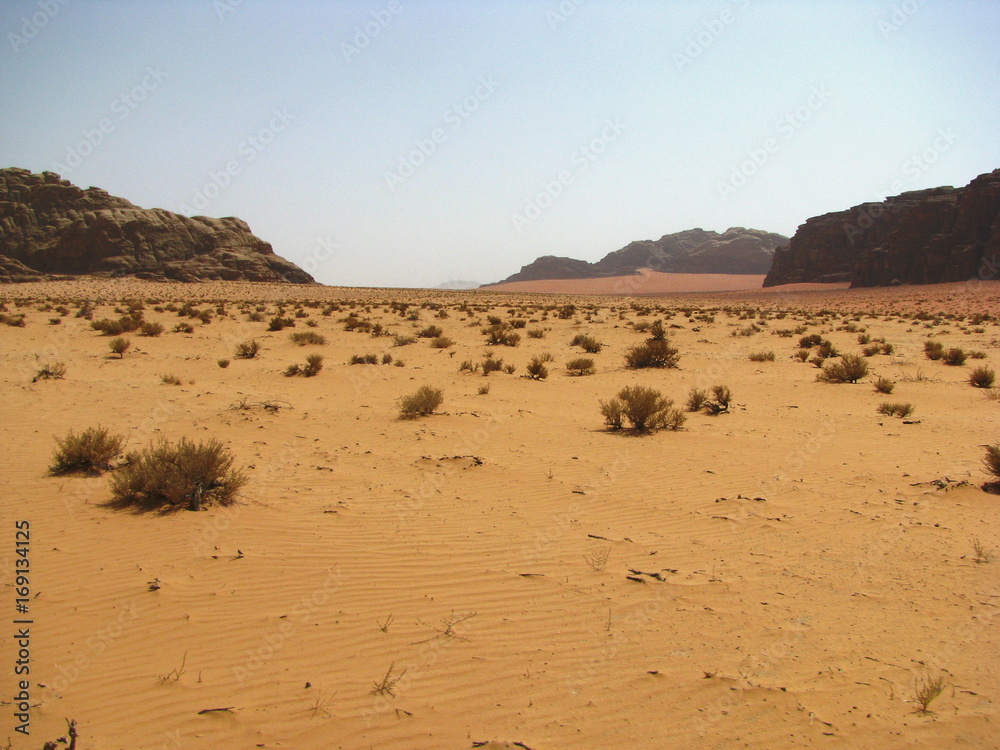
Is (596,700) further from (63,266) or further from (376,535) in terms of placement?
(63,266)

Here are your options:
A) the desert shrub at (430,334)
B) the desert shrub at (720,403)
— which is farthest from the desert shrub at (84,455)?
the desert shrub at (430,334)

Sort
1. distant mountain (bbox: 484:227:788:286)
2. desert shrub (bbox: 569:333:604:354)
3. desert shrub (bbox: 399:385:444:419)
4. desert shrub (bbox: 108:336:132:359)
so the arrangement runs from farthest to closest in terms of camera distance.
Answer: distant mountain (bbox: 484:227:788:286) → desert shrub (bbox: 569:333:604:354) → desert shrub (bbox: 108:336:132:359) → desert shrub (bbox: 399:385:444:419)

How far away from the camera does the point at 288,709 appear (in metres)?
3.35

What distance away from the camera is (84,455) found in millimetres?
A: 7332

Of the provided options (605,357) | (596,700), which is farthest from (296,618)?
(605,357)

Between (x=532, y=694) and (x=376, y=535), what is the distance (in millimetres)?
2699

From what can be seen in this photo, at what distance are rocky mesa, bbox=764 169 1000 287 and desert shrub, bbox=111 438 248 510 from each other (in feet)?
256

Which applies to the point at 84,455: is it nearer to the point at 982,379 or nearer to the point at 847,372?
the point at 847,372

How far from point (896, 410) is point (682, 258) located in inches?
6484

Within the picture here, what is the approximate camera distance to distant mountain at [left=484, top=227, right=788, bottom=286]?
155 metres

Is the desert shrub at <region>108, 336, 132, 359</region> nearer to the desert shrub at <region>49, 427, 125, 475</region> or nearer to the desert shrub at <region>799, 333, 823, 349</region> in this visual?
the desert shrub at <region>49, 427, 125, 475</region>

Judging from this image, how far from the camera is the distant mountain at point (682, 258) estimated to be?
15475 centimetres

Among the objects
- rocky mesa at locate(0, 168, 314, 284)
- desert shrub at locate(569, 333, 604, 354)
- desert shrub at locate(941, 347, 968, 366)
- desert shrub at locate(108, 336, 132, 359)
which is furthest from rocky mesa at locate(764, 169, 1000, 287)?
desert shrub at locate(108, 336, 132, 359)

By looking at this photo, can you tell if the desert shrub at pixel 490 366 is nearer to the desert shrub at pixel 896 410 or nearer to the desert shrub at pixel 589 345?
the desert shrub at pixel 589 345
